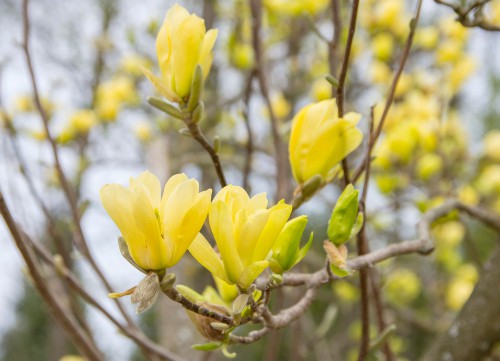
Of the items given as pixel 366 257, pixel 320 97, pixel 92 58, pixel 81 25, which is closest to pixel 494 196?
pixel 320 97

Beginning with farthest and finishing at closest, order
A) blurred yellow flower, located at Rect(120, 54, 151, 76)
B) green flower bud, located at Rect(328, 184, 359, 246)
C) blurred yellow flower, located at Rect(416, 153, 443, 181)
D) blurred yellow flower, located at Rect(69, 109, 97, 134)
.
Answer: blurred yellow flower, located at Rect(120, 54, 151, 76) < blurred yellow flower, located at Rect(69, 109, 97, 134) < blurred yellow flower, located at Rect(416, 153, 443, 181) < green flower bud, located at Rect(328, 184, 359, 246)

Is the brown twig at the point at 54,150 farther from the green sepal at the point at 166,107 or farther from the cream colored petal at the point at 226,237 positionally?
the cream colored petal at the point at 226,237

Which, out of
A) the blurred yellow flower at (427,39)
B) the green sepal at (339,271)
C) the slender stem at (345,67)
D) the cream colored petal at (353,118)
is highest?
the blurred yellow flower at (427,39)

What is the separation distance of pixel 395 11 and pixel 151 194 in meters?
1.10

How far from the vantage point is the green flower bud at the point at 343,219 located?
1.55ft

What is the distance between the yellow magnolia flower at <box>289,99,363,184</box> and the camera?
495 mm

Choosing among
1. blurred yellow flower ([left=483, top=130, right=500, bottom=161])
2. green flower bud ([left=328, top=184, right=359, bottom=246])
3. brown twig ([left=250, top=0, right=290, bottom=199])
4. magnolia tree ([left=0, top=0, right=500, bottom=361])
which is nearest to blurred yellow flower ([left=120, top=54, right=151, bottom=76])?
magnolia tree ([left=0, top=0, right=500, bottom=361])

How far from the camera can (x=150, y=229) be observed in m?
0.38

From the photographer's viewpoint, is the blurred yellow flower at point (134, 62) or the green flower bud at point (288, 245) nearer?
the green flower bud at point (288, 245)

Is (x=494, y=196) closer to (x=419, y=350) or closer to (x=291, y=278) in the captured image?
(x=291, y=278)

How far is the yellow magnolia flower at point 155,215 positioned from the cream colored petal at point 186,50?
136 millimetres

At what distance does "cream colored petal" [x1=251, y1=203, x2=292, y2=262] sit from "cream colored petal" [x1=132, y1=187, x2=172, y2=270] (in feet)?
0.21

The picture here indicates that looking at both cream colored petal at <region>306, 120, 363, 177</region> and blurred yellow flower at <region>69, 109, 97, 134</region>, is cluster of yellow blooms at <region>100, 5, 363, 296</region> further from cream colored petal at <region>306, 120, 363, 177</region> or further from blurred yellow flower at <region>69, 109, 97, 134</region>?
blurred yellow flower at <region>69, 109, 97, 134</region>

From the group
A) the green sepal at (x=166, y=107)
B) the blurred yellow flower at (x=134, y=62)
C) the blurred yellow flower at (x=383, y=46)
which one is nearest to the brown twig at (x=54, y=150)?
the green sepal at (x=166, y=107)
